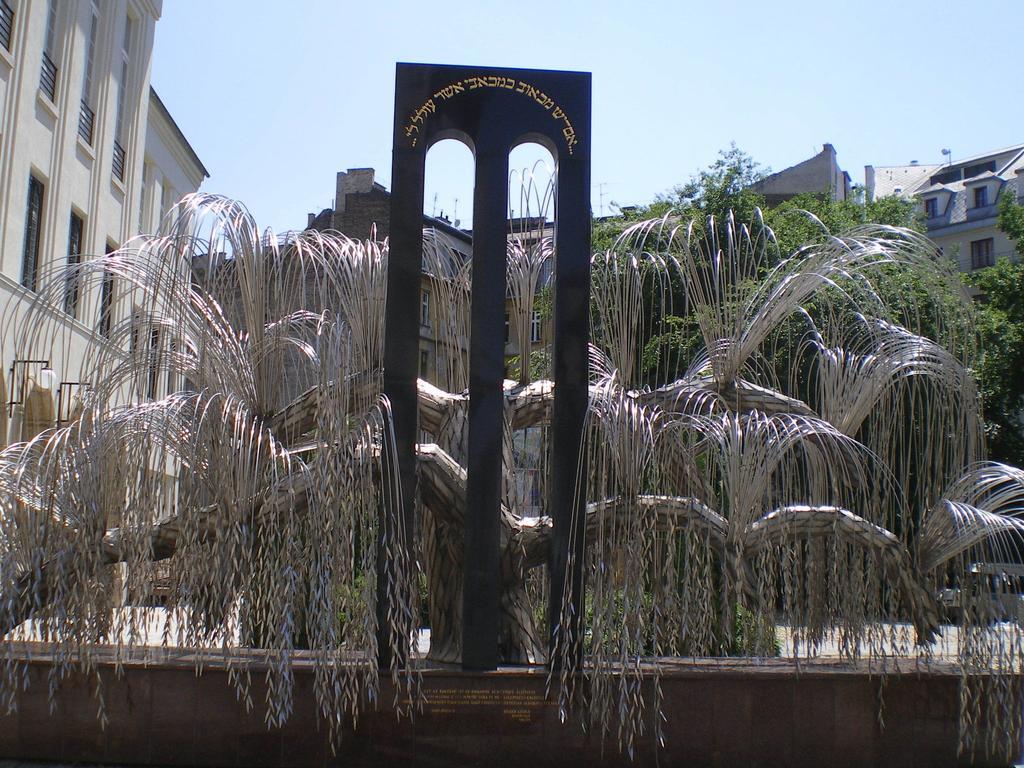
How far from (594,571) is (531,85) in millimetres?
3875

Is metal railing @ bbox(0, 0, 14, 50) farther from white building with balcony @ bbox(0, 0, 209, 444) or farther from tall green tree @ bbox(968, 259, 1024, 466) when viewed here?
tall green tree @ bbox(968, 259, 1024, 466)

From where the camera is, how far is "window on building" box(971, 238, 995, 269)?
49000 mm

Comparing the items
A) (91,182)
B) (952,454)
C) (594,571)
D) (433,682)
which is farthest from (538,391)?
(91,182)

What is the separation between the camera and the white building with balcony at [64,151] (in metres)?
15.7

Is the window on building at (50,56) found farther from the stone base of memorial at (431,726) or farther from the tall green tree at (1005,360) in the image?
the tall green tree at (1005,360)

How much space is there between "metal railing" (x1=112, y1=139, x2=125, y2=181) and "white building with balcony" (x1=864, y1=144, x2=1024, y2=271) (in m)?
33.5

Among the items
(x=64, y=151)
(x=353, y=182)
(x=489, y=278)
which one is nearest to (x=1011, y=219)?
(x=353, y=182)

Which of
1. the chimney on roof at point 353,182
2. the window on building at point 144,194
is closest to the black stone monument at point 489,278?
the window on building at point 144,194

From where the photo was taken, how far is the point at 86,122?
1942cm

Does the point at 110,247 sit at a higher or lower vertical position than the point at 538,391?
higher

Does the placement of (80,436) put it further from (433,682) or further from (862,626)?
(862,626)

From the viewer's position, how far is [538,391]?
9.41m

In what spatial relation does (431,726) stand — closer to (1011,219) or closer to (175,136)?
(175,136)

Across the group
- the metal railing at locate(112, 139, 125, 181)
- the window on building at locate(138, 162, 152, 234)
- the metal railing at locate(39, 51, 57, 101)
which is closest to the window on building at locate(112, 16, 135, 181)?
the metal railing at locate(112, 139, 125, 181)
